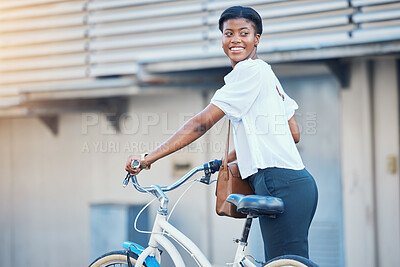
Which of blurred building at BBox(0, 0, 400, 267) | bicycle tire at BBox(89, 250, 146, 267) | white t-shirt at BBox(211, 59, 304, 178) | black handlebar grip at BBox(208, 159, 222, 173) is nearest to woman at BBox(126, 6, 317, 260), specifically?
white t-shirt at BBox(211, 59, 304, 178)

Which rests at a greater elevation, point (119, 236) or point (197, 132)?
point (197, 132)

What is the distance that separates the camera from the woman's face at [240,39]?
3.28m

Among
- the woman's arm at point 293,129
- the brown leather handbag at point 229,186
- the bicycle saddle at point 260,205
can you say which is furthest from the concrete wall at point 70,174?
the bicycle saddle at point 260,205

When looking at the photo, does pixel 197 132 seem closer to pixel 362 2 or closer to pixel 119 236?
pixel 362 2

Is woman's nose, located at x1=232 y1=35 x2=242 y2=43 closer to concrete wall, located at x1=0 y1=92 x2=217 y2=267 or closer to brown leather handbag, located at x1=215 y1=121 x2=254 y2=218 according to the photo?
brown leather handbag, located at x1=215 y1=121 x2=254 y2=218

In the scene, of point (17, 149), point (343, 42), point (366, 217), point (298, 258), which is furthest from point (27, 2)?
point (298, 258)

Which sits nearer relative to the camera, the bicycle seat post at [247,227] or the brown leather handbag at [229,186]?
the bicycle seat post at [247,227]

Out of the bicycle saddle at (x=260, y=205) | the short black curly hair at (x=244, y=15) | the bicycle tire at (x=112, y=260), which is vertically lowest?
the bicycle tire at (x=112, y=260)

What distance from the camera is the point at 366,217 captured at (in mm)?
6402

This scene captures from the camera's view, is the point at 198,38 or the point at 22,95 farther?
the point at 22,95

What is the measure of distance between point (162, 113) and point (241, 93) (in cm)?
480

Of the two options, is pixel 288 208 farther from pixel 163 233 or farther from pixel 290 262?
pixel 163 233

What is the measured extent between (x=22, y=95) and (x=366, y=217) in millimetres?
4331

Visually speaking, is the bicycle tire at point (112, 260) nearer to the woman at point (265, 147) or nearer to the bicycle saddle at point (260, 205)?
the woman at point (265, 147)
